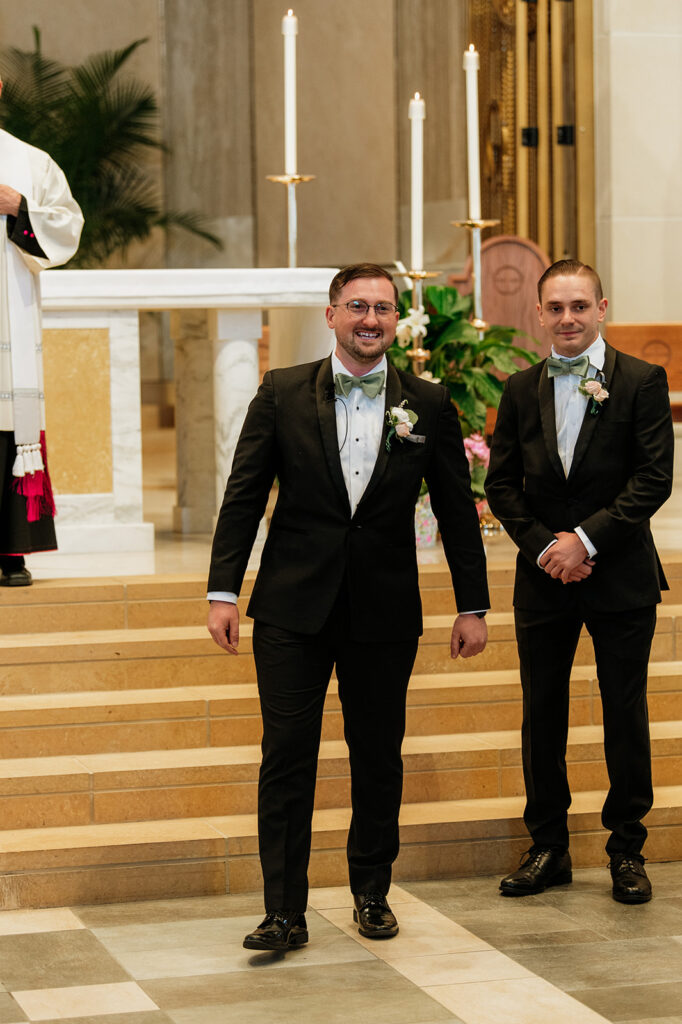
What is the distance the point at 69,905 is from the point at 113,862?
0.16 meters

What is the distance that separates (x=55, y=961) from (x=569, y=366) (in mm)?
1965

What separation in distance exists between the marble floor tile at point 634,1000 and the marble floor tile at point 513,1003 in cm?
4

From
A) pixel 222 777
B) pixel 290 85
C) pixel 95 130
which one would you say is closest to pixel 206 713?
pixel 222 777

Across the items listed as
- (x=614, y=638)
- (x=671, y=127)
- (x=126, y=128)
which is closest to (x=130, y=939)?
(x=614, y=638)

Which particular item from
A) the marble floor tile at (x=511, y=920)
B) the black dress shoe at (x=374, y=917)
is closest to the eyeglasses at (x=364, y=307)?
the black dress shoe at (x=374, y=917)

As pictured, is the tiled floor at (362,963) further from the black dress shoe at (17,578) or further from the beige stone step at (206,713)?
the black dress shoe at (17,578)

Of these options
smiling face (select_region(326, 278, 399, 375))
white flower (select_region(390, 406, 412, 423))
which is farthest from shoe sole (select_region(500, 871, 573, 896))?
smiling face (select_region(326, 278, 399, 375))

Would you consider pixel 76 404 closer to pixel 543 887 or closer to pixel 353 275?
pixel 353 275

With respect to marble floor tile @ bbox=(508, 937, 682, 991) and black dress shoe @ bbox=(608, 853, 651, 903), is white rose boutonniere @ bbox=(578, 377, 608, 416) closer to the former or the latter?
black dress shoe @ bbox=(608, 853, 651, 903)

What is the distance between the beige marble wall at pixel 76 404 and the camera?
21.8 feet

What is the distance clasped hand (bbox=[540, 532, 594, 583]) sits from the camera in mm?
4086

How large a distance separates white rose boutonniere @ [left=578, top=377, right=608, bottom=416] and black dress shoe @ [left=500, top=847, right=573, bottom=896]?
1.21 meters

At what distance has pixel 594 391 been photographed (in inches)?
161

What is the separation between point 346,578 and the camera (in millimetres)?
3805
